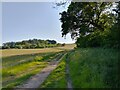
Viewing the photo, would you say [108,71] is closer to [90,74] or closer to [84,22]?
[90,74]

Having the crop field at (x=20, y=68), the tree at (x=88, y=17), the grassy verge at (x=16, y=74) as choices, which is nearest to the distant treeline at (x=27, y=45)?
the tree at (x=88, y=17)

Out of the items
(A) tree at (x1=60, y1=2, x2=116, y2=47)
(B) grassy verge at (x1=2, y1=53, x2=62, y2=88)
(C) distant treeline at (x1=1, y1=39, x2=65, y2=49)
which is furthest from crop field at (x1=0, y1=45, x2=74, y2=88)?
(C) distant treeline at (x1=1, y1=39, x2=65, y2=49)

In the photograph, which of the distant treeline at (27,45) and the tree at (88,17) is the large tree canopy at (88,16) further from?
the distant treeline at (27,45)

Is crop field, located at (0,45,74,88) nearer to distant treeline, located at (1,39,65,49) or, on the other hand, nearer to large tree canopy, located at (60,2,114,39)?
large tree canopy, located at (60,2,114,39)

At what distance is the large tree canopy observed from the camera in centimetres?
5055

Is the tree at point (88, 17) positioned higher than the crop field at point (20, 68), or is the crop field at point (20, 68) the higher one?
the tree at point (88, 17)

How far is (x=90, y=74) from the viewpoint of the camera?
17297 millimetres

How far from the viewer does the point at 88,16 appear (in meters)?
53.1

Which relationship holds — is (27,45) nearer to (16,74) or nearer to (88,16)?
(88,16)

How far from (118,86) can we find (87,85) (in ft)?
8.29

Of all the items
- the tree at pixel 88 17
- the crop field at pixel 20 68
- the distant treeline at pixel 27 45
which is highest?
the tree at pixel 88 17

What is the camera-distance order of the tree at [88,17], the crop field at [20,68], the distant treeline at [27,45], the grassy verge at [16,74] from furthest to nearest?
the distant treeline at [27,45]
the tree at [88,17]
the crop field at [20,68]
the grassy verge at [16,74]

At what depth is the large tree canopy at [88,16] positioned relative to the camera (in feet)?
166

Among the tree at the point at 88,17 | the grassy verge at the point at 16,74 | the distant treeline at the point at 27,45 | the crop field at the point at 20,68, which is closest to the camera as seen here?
the grassy verge at the point at 16,74
